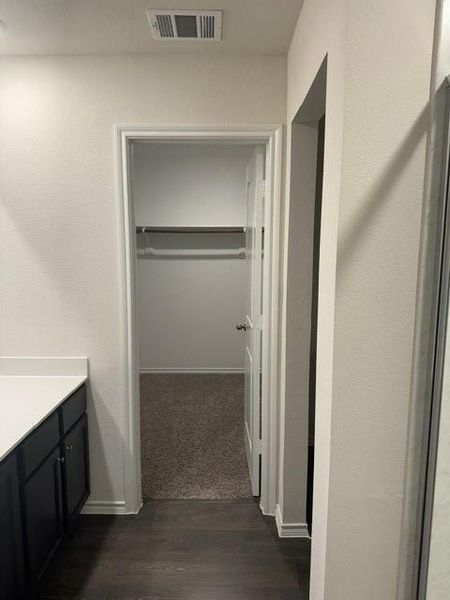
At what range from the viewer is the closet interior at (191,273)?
14.6ft

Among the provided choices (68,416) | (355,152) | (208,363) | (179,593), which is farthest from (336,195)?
(208,363)

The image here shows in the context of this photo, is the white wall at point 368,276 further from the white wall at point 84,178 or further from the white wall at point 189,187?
the white wall at point 189,187

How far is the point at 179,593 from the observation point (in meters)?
1.87

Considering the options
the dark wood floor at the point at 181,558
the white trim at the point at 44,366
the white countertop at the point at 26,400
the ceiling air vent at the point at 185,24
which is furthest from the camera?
the white trim at the point at 44,366

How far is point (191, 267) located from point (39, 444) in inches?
127

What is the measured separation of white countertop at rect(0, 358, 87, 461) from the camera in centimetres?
160

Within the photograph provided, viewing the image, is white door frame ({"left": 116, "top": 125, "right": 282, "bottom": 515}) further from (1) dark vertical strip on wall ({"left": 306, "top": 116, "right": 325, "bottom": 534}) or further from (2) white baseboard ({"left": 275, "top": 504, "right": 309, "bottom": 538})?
(1) dark vertical strip on wall ({"left": 306, "top": 116, "right": 325, "bottom": 534})

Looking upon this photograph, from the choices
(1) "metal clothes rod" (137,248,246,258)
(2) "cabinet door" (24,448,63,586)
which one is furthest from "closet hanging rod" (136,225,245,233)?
(2) "cabinet door" (24,448,63,586)

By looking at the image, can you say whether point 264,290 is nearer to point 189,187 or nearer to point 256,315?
point 256,315

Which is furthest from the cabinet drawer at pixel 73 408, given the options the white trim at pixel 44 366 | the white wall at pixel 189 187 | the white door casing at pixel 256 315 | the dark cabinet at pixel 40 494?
the white wall at pixel 189 187

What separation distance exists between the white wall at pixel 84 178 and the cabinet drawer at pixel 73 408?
76mm

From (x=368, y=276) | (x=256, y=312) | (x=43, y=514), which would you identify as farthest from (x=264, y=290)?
(x=43, y=514)

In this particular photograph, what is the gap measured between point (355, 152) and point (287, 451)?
164 centimetres

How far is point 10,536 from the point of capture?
153cm
